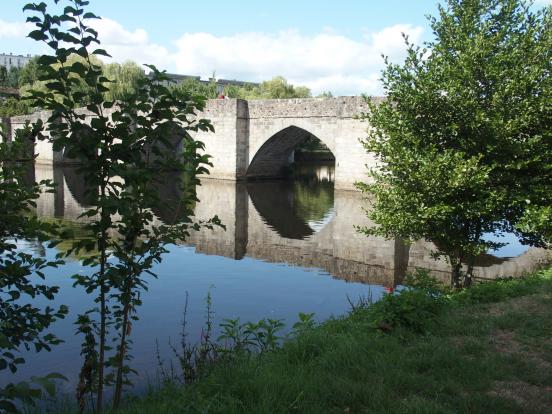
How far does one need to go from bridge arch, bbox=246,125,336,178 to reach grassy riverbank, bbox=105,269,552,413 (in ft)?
75.7

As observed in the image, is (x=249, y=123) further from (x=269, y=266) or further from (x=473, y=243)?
(x=473, y=243)

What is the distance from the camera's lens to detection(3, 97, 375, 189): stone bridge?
2509cm

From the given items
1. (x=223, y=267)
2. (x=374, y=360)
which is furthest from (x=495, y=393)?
(x=223, y=267)

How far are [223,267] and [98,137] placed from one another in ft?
27.6

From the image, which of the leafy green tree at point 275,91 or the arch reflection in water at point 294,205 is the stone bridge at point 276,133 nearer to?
the arch reflection in water at point 294,205

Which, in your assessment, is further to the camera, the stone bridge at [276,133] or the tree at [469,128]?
the stone bridge at [276,133]

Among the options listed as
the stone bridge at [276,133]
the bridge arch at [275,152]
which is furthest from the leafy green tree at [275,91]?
the stone bridge at [276,133]

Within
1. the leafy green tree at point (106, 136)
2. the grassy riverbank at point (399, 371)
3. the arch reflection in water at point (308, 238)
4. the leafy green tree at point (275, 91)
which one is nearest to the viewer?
the leafy green tree at point (106, 136)

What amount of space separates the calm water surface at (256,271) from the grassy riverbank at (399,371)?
1370 millimetres

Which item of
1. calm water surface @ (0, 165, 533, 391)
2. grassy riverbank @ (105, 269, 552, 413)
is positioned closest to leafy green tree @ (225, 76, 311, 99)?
calm water surface @ (0, 165, 533, 391)

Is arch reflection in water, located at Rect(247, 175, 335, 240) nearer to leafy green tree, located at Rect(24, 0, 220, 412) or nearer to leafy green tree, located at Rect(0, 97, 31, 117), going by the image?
leafy green tree, located at Rect(24, 0, 220, 412)

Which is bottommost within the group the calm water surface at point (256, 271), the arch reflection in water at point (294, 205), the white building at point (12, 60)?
the calm water surface at point (256, 271)

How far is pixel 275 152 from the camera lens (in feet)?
101

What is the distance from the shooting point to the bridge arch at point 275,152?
1134 inches
